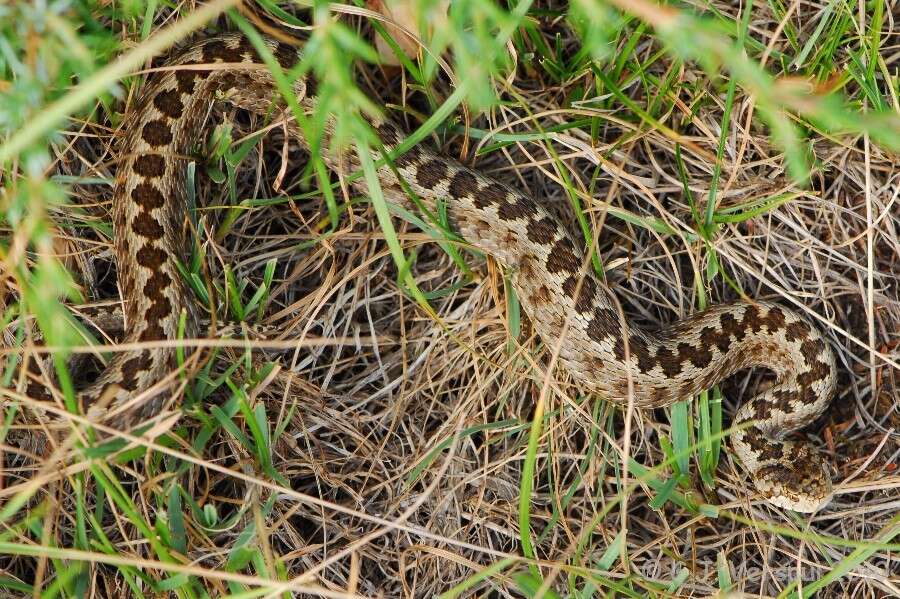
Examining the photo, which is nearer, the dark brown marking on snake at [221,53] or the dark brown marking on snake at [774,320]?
the dark brown marking on snake at [221,53]

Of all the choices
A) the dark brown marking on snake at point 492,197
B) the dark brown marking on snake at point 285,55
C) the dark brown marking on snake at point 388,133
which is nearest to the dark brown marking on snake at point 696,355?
the dark brown marking on snake at point 492,197

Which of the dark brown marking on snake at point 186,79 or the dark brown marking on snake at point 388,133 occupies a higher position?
the dark brown marking on snake at point 388,133

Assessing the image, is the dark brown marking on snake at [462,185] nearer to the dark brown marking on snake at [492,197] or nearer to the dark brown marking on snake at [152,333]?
the dark brown marking on snake at [492,197]

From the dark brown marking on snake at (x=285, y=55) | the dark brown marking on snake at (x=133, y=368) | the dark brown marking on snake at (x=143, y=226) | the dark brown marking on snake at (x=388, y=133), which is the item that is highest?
the dark brown marking on snake at (x=285, y=55)

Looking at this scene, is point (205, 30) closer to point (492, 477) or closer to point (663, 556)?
point (492, 477)

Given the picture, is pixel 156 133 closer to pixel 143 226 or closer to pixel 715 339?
pixel 143 226

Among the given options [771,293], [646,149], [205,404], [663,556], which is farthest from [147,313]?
[771,293]

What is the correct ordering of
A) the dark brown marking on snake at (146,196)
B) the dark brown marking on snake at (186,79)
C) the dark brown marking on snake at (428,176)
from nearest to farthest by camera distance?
the dark brown marking on snake at (146,196), the dark brown marking on snake at (186,79), the dark brown marking on snake at (428,176)
